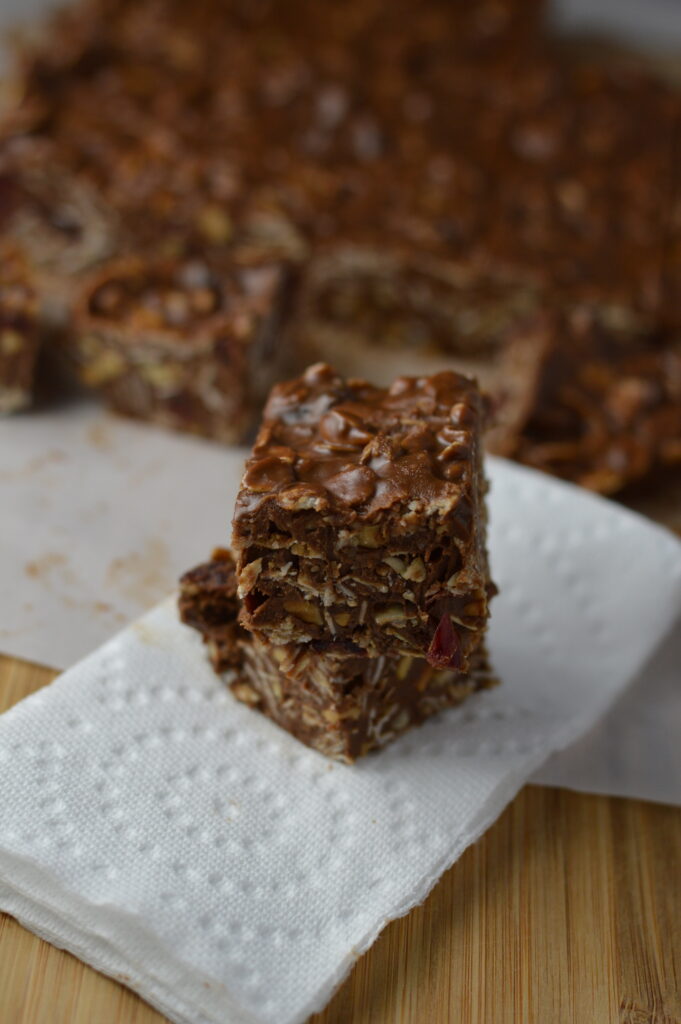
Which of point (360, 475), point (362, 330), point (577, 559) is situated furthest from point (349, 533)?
point (362, 330)

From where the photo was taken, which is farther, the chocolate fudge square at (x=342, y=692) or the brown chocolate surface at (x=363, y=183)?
the brown chocolate surface at (x=363, y=183)

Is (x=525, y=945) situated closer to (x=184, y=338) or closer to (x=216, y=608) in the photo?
(x=216, y=608)

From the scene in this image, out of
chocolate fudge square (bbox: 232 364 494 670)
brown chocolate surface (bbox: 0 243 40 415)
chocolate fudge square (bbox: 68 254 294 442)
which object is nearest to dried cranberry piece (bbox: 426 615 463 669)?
chocolate fudge square (bbox: 232 364 494 670)

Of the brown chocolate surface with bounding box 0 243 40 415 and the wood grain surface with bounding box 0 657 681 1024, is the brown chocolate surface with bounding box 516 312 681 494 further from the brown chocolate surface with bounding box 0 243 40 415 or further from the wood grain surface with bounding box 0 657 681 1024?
the brown chocolate surface with bounding box 0 243 40 415

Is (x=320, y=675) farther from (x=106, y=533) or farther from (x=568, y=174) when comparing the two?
(x=568, y=174)

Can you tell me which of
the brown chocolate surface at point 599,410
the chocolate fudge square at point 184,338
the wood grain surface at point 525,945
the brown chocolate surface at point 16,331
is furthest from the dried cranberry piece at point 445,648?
the brown chocolate surface at point 16,331

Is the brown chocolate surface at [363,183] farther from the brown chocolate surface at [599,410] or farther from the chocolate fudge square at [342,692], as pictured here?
the chocolate fudge square at [342,692]
